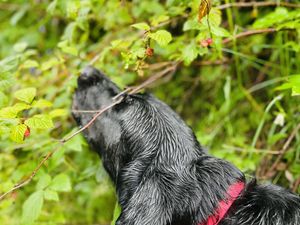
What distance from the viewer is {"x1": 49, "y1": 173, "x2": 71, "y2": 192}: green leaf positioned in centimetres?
247

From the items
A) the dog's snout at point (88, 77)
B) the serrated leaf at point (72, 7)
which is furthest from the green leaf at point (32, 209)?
the serrated leaf at point (72, 7)

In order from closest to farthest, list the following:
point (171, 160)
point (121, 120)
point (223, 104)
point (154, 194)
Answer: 1. point (154, 194)
2. point (171, 160)
3. point (121, 120)
4. point (223, 104)

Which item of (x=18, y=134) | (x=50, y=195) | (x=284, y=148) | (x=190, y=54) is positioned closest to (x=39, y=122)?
(x=18, y=134)

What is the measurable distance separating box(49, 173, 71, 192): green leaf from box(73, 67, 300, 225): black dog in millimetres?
235

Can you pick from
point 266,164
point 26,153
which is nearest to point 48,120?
point 26,153

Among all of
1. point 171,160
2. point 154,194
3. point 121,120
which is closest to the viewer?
point 154,194

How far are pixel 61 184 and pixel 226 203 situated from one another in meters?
0.86

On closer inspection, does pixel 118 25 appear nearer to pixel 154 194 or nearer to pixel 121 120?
pixel 121 120

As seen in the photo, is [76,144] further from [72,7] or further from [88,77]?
[72,7]

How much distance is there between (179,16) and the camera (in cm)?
307

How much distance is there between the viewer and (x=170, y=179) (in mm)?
2189

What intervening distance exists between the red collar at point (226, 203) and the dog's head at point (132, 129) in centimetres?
28

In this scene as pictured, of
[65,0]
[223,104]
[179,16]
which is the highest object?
[65,0]

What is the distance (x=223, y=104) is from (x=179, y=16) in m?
0.82
